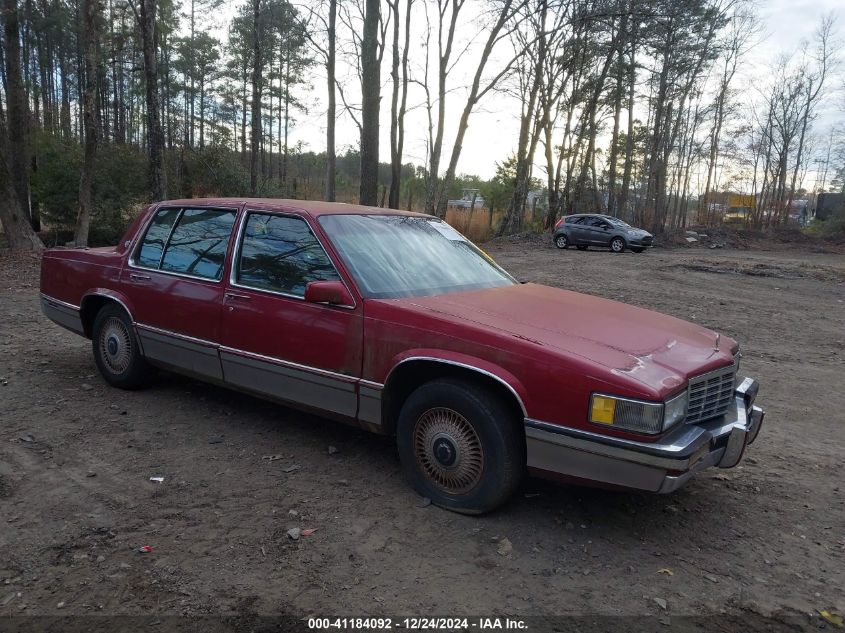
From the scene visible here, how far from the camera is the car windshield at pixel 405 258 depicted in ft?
12.4

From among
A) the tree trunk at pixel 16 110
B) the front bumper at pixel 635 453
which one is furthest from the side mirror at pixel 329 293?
the tree trunk at pixel 16 110

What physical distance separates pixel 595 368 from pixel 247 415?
114 inches

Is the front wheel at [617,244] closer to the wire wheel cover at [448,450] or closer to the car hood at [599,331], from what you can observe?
the car hood at [599,331]

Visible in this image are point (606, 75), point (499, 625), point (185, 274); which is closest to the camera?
point (499, 625)

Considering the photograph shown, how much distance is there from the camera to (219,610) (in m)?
2.51

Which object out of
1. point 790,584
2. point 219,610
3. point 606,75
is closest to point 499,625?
point 219,610

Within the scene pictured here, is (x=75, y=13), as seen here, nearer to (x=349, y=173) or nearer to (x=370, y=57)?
(x=370, y=57)

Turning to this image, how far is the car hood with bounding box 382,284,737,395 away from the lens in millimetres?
2975

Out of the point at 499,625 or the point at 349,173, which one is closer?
the point at 499,625

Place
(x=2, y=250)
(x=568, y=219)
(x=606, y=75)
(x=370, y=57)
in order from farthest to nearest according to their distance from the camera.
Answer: (x=606, y=75)
(x=568, y=219)
(x=370, y=57)
(x=2, y=250)

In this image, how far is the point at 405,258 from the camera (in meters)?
4.09

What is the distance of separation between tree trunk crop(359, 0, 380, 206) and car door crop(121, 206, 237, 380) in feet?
37.3

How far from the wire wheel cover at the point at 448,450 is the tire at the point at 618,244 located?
932 inches

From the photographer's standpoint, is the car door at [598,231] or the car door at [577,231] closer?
the car door at [598,231]
